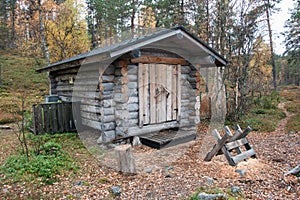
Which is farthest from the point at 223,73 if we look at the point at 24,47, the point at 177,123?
the point at 24,47

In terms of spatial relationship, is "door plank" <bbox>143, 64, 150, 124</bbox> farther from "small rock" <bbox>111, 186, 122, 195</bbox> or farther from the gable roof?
"small rock" <bbox>111, 186, 122, 195</bbox>

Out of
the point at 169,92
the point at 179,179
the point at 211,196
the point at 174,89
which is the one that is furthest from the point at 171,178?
the point at 174,89

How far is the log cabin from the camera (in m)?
6.55

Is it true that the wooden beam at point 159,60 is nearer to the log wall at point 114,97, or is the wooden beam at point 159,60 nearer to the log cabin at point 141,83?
the log cabin at point 141,83

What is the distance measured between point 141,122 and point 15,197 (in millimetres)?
4045

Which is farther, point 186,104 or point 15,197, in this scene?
point 186,104

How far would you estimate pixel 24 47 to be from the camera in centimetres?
2139

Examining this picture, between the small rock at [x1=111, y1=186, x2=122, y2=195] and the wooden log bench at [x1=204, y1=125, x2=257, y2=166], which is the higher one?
the wooden log bench at [x1=204, y1=125, x2=257, y2=166]

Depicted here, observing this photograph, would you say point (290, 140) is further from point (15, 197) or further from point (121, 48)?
point (15, 197)

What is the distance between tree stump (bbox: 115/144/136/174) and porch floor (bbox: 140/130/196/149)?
1.93 metres

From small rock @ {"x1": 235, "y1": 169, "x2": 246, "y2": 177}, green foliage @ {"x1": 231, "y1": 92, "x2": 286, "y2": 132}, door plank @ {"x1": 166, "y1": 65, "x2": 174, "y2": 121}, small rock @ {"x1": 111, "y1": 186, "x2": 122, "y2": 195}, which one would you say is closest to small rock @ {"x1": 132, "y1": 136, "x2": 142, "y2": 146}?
door plank @ {"x1": 166, "y1": 65, "x2": 174, "y2": 121}

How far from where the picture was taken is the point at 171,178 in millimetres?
4707

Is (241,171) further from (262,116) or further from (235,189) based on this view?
(262,116)

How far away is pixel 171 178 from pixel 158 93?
3404 mm
